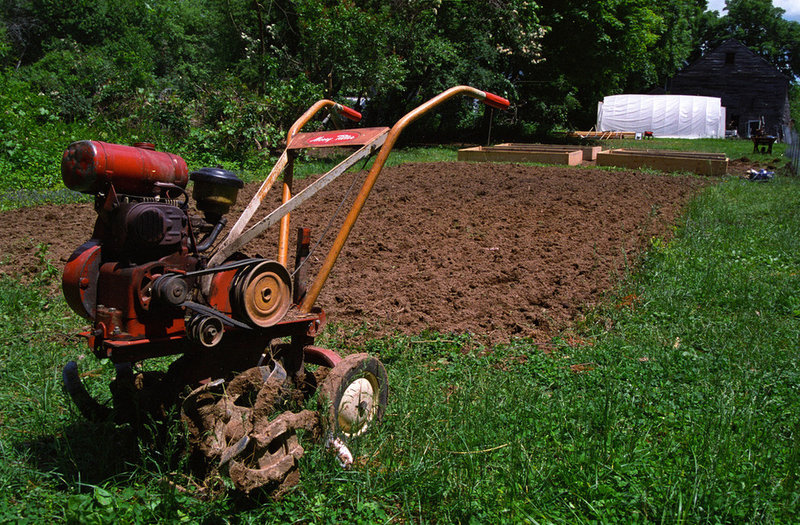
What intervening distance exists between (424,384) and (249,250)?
3.99 meters

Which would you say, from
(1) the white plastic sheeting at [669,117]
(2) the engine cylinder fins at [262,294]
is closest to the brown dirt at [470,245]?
(2) the engine cylinder fins at [262,294]

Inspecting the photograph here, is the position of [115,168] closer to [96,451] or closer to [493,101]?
[96,451]

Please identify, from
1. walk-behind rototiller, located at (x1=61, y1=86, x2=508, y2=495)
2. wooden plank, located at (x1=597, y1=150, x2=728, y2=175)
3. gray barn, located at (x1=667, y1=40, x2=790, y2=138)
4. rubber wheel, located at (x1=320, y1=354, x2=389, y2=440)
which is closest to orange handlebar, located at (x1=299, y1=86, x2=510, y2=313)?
walk-behind rototiller, located at (x1=61, y1=86, x2=508, y2=495)

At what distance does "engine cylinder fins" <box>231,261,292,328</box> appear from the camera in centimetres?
290

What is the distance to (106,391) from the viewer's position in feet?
12.9

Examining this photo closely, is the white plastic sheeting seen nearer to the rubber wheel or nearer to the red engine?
the rubber wheel

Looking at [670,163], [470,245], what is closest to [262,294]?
[470,245]

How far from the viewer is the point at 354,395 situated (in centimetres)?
326

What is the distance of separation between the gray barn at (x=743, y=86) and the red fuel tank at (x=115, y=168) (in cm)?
4713

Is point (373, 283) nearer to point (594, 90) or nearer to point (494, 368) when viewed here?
point (494, 368)

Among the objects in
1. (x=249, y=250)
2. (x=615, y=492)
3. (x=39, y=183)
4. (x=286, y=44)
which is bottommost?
(x=615, y=492)

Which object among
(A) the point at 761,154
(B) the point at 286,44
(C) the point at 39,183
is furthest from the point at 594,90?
(C) the point at 39,183

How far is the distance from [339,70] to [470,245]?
10.9 m

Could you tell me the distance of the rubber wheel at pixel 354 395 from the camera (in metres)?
3.07
